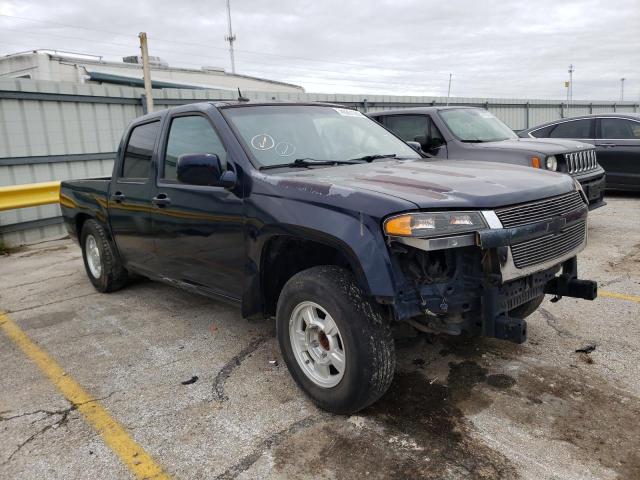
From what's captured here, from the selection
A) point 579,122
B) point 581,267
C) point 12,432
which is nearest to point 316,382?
point 12,432

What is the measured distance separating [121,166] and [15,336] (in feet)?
5.83

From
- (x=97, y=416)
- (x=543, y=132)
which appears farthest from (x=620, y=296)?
(x=543, y=132)

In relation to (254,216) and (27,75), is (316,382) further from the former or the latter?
(27,75)

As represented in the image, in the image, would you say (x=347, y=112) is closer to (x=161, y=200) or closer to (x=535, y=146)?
(x=161, y=200)

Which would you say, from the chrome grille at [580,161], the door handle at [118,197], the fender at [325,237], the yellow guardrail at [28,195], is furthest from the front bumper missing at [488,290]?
the yellow guardrail at [28,195]

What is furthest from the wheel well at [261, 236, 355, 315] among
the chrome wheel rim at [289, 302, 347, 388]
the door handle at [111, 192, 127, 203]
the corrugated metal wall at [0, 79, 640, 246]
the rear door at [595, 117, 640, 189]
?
the rear door at [595, 117, 640, 189]

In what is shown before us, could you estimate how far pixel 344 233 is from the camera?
289 centimetres

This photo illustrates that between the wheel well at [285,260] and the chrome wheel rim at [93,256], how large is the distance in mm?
3002

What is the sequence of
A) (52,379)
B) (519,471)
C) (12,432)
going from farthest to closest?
(52,379) < (12,432) < (519,471)

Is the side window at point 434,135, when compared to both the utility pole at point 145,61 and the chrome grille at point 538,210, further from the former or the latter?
the utility pole at point 145,61

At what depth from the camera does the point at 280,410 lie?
3260mm

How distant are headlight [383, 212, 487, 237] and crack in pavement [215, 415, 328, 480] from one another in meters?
1.20

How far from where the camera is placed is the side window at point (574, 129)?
34.1 feet

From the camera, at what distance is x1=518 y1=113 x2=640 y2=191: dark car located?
9.86m
